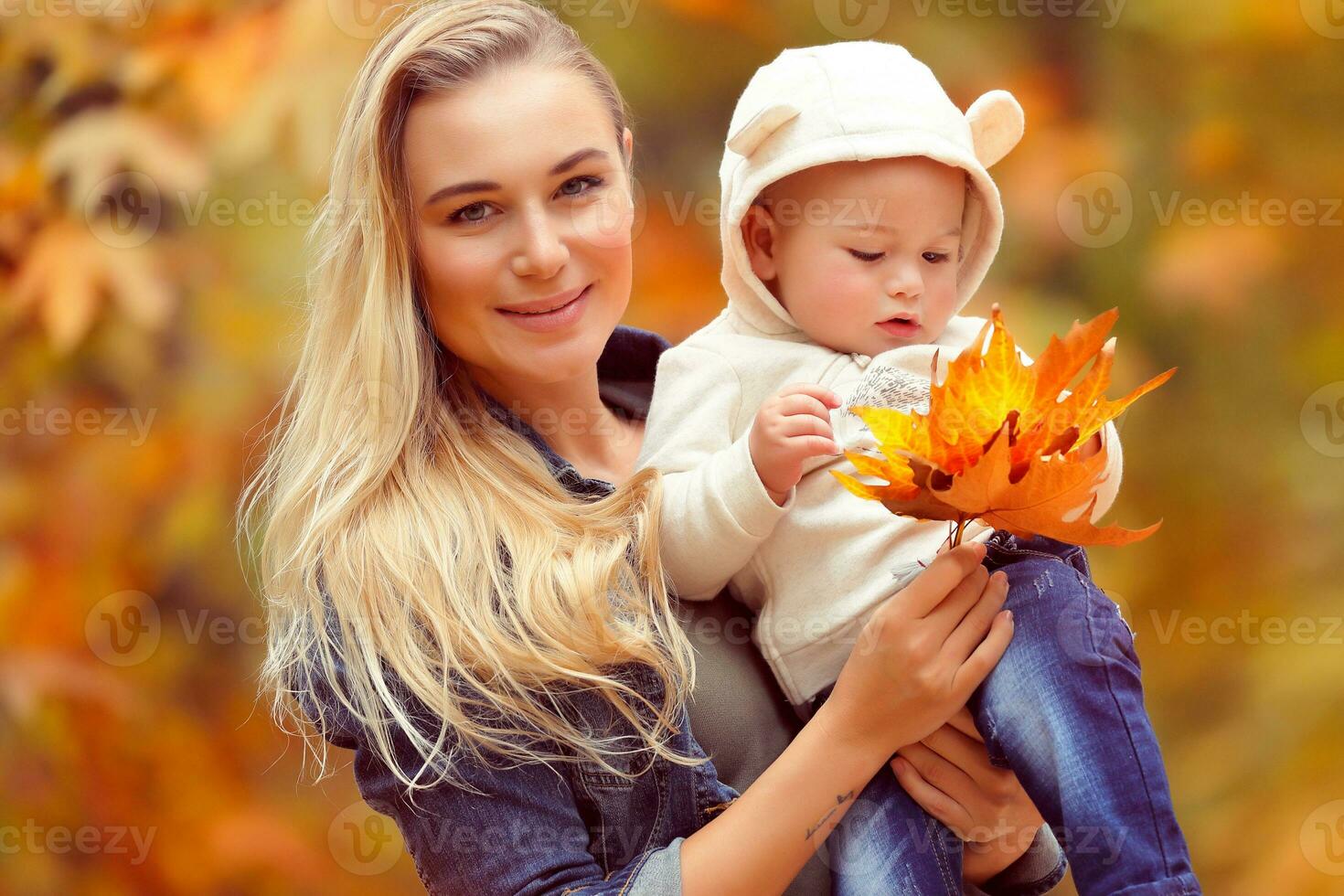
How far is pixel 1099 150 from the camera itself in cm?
278

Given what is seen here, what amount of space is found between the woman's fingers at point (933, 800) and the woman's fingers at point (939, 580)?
167 millimetres

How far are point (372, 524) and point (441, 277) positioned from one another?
0.91 feet

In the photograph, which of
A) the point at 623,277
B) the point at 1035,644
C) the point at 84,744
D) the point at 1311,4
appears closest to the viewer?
the point at 1035,644

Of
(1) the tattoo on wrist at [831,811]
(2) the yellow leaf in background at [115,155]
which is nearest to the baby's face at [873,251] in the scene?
(1) the tattoo on wrist at [831,811]

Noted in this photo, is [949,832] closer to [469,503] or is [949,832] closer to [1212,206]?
[469,503]

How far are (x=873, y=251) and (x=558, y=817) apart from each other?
64cm

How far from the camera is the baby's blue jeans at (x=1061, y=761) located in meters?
1.13

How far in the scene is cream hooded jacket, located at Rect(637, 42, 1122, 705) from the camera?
131cm

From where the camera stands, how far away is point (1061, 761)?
116cm

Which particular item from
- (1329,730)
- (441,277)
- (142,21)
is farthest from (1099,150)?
(142,21)

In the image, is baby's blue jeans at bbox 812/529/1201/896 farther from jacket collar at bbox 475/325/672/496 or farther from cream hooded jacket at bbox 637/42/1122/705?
jacket collar at bbox 475/325/672/496

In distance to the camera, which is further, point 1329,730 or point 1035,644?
point 1329,730

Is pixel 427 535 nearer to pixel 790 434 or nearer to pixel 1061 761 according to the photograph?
pixel 790 434

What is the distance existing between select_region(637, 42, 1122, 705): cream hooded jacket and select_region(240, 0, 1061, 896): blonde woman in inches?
2.2
